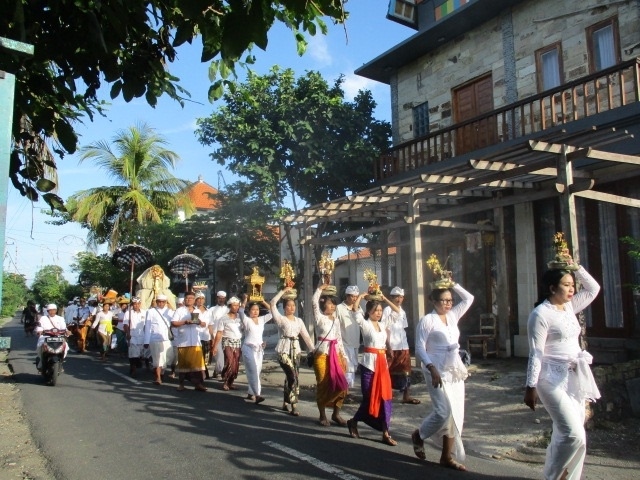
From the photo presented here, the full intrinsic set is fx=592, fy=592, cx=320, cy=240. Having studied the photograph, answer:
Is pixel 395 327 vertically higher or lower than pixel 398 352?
higher

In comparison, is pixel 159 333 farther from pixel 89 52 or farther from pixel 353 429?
pixel 89 52

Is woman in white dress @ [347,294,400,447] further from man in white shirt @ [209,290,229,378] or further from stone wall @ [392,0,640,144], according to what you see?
stone wall @ [392,0,640,144]

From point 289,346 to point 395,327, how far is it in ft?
6.18

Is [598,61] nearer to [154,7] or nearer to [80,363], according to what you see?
[154,7]

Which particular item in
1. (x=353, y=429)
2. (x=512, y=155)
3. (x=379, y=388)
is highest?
(x=512, y=155)

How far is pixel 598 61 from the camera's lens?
1197 centimetres

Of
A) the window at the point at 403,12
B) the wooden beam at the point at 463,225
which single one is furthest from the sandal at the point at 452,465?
the window at the point at 403,12

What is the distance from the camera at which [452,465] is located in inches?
223

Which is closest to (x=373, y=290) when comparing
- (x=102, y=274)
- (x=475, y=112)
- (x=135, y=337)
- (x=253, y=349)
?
(x=253, y=349)

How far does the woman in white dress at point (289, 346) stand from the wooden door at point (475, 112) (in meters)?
6.57

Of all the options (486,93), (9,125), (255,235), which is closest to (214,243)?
(255,235)

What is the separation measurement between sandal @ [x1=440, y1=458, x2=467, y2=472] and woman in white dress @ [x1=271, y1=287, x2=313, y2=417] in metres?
3.10

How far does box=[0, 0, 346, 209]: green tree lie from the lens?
12.5 feet

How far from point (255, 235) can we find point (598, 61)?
11997 millimetres
